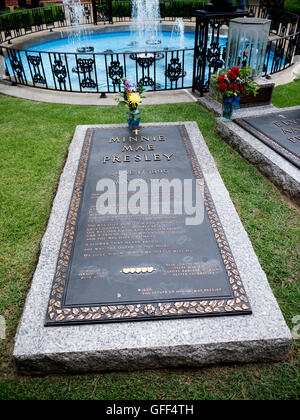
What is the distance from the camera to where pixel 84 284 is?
3012 mm

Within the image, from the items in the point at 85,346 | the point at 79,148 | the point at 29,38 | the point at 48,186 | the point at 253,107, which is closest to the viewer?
the point at 85,346

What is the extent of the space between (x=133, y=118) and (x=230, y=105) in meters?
1.80

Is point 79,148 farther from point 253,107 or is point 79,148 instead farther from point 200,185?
point 253,107

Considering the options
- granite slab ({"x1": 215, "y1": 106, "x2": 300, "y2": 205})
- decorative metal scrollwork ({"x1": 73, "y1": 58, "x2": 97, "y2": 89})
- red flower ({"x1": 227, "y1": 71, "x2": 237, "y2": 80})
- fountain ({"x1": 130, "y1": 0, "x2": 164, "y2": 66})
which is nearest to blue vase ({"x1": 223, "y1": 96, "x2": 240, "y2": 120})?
Result: granite slab ({"x1": 215, "y1": 106, "x2": 300, "y2": 205})

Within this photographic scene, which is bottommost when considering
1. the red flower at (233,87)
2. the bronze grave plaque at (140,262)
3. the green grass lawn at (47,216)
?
the green grass lawn at (47,216)

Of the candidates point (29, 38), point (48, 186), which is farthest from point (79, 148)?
point (29, 38)

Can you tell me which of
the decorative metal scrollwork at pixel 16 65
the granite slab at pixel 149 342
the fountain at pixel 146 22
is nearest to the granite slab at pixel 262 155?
the granite slab at pixel 149 342

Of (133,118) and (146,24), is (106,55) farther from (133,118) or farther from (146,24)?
(133,118)

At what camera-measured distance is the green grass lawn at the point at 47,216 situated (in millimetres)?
2604

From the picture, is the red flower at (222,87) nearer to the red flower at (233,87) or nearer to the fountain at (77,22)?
the red flower at (233,87)

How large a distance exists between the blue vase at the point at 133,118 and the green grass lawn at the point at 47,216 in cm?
91

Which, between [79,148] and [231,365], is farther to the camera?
[79,148]

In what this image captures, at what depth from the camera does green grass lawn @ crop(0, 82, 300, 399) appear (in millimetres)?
2604
